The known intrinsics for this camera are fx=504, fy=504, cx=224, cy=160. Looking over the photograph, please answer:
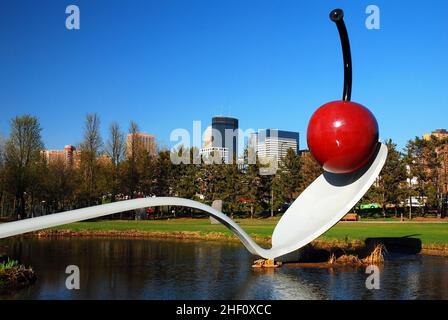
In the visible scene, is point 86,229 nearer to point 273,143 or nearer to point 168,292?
point 168,292

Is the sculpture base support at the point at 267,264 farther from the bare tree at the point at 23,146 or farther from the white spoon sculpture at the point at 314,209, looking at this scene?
the bare tree at the point at 23,146

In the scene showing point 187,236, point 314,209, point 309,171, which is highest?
point 309,171

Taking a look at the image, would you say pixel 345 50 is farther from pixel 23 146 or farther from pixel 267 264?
pixel 23 146

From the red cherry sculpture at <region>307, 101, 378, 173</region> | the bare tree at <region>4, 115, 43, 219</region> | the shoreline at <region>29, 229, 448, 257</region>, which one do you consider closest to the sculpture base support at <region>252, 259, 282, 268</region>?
the red cherry sculpture at <region>307, 101, 378, 173</region>

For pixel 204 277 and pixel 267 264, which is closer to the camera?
pixel 204 277

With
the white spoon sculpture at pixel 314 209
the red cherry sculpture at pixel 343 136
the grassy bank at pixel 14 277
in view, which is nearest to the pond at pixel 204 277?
the grassy bank at pixel 14 277

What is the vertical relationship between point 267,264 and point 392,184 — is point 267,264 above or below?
below

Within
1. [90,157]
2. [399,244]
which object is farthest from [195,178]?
[399,244]
